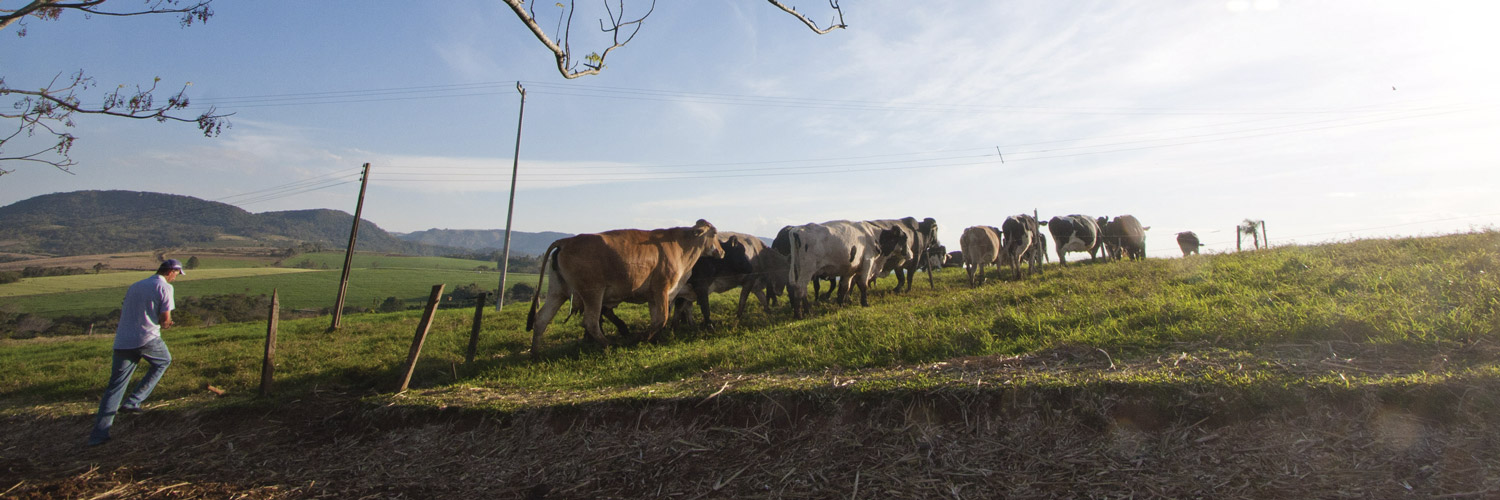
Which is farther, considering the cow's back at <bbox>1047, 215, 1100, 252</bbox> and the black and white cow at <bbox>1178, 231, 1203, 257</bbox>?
the black and white cow at <bbox>1178, 231, 1203, 257</bbox>

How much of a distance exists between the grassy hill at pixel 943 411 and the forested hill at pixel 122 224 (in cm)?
6421

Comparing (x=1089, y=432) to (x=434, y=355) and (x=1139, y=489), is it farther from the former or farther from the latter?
(x=434, y=355)

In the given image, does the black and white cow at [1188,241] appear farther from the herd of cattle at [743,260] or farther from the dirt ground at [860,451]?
the dirt ground at [860,451]

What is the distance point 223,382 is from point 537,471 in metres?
7.68

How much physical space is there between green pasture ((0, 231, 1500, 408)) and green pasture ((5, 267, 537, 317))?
27.0 meters

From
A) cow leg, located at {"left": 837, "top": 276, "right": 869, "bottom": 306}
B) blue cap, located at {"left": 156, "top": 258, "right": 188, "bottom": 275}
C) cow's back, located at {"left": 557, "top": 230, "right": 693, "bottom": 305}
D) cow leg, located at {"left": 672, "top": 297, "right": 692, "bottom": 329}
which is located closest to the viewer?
blue cap, located at {"left": 156, "top": 258, "right": 188, "bottom": 275}

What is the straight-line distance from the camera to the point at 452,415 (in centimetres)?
704

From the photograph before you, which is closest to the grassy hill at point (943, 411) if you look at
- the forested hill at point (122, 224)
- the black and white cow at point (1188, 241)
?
the black and white cow at point (1188, 241)

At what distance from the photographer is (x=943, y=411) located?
17.3 ft

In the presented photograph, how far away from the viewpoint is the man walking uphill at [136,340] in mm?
7414

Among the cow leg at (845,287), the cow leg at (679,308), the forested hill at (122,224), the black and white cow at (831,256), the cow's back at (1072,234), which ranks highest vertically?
the forested hill at (122,224)

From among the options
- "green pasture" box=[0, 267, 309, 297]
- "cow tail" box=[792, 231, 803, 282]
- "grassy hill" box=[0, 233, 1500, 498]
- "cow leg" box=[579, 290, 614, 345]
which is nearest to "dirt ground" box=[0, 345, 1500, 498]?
"grassy hill" box=[0, 233, 1500, 498]

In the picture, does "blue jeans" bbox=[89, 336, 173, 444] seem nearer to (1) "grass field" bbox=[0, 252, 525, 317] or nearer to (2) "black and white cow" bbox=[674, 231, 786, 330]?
(2) "black and white cow" bbox=[674, 231, 786, 330]

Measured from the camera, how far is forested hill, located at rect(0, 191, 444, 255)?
78950 mm
